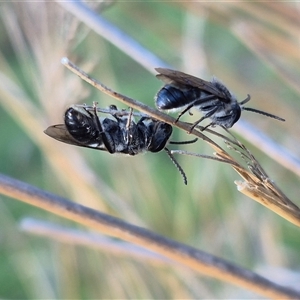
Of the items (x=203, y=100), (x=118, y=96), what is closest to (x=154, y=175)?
(x=203, y=100)

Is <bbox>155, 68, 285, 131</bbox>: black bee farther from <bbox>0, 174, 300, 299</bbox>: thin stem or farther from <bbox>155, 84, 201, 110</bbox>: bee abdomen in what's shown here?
<bbox>0, 174, 300, 299</bbox>: thin stem

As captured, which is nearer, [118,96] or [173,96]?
[118,96]

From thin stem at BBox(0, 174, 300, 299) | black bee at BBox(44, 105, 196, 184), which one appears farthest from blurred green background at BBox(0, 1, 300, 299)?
thin stem at BBox(0, 174, 300, 299)

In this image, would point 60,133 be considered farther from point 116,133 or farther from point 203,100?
point 203,100

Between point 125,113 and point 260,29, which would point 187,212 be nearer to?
point 260,29

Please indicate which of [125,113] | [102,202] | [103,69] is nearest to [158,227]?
[102,202]

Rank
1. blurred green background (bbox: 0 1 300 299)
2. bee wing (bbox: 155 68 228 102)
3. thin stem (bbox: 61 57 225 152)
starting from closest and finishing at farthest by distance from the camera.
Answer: thin stem (bbox: 61 57 225 152) < bee wing (bbox: 155 68 228 102) < blurred green background (bbox: 0 1 300 299)
